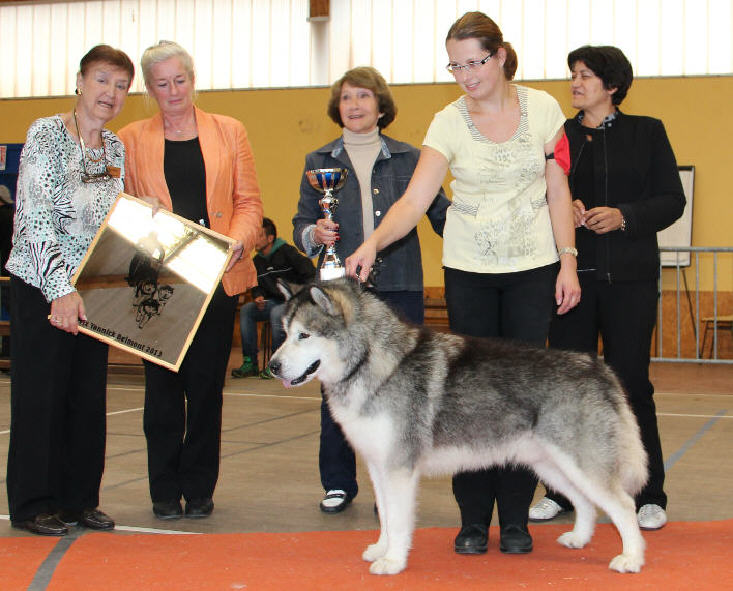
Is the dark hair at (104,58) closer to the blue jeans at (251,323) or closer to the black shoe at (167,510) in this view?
the black shoe at (167,510)

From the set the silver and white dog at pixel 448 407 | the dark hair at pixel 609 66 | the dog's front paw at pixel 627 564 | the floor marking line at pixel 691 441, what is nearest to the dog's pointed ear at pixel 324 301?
the silver and white dog at pixel 448 407

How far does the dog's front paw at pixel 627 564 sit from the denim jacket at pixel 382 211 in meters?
1.66

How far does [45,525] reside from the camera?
3754 mm

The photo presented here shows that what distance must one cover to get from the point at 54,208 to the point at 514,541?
7.57 ft

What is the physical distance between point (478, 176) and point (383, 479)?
3.95ft

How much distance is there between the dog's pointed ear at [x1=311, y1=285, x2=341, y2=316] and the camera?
318 centimetres

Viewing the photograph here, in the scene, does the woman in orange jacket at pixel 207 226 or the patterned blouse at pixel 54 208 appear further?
the woman in orange jacket at pixel 207 226

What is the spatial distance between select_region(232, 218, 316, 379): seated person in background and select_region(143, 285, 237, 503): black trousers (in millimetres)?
5866

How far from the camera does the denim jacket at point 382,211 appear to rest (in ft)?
14.2

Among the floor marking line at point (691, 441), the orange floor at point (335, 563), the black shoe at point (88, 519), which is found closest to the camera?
the orange floor at point (335, 563)

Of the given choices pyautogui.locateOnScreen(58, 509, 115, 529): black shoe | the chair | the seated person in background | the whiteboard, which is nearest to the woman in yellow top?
pyautogui.locateOnScreen(58, 509, 115, 529): black shoe

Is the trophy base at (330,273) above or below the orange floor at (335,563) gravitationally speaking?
above

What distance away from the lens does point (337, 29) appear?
13.7m

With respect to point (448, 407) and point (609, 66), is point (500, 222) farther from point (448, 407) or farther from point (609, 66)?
point (609, 66)
